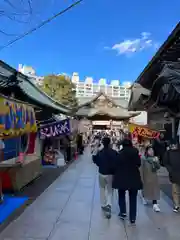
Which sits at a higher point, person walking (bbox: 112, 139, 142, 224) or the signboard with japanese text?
the signboard with japanese text

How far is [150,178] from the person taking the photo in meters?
7.75

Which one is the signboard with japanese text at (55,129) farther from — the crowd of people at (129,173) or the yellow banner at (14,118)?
the crowd of people at (129,173)

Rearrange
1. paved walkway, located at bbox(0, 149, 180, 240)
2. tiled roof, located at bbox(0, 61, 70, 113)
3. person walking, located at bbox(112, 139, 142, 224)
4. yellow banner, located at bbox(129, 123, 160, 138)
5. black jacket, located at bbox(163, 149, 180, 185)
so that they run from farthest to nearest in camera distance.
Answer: tiled roof, located at bbox(0, 61, 70, 113)
yellow banner, located at bbox(129, 123, 160, 138)
black jacket, located at bbox(163, 149, 180, 185)
person walking, located at bbox(112, 139, 142, 224)
paved walkway, located at bbox(0, 149, 180, 240)

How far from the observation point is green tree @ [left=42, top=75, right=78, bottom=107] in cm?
3278

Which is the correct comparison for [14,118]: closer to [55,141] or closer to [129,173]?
[129,173]

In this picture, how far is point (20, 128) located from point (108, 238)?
151 inches

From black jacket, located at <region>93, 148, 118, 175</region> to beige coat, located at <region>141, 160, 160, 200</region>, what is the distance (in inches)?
48.3

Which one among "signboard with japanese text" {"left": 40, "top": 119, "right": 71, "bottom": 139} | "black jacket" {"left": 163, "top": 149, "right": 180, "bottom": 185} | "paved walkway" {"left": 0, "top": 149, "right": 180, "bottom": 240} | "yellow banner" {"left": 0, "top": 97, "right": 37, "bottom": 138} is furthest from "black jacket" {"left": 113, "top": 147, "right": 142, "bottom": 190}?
"signboard with japanese text" {"left": 40, "top": 119, "right": 71, "bottom": 139}

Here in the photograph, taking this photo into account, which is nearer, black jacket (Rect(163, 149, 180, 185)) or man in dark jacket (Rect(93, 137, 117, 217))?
man in dark jacket (Rect(93, 137, 117, 217))

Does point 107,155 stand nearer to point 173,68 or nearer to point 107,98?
point 173,68

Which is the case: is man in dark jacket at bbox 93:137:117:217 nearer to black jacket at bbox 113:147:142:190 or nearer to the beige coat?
black jacket at bbox 113:147:142:190

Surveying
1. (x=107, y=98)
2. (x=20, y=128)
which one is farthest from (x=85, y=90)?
(x=20, y=128)

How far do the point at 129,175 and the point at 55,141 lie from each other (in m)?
13.8

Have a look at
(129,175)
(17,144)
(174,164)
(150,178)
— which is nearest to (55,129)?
(17,144)
